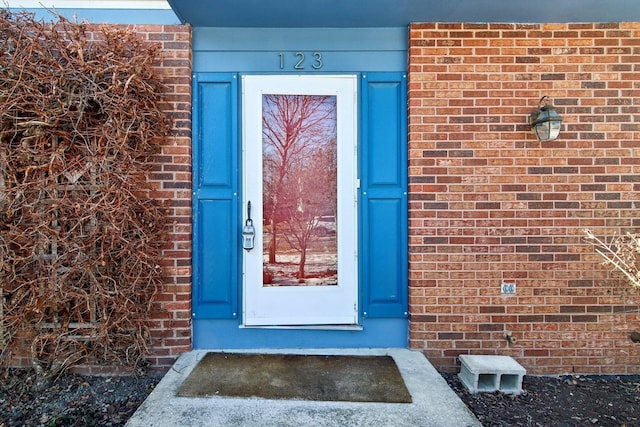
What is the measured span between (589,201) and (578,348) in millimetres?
1218

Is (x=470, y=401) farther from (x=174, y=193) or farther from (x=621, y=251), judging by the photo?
(x=174, y=193)

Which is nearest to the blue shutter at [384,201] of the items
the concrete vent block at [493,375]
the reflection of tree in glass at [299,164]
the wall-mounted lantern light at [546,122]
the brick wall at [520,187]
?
the brick wall at [520,187]

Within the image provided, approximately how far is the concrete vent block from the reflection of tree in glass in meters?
1.50

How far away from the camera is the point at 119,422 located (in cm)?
233

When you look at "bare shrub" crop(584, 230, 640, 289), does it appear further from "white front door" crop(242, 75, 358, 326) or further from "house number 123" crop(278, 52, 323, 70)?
"house number 123" crop(278, 52, 323, 70)

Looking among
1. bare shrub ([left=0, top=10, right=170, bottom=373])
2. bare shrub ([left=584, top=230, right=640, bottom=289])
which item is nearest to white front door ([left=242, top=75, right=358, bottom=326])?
bare shrub ([left=0, top=10, right=170, bottom=373])

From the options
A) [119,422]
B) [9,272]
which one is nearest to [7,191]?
[9,272]

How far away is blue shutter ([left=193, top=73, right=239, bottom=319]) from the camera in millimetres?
2957

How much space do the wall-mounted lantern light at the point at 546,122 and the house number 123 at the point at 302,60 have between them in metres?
1.81

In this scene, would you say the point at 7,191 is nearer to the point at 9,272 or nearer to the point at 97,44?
the point at 9,272

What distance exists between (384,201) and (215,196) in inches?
55.5

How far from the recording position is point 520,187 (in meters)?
2.95

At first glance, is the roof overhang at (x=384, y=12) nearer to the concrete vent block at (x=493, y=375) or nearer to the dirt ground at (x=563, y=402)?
the concrete vent block at (x=493, y=375)

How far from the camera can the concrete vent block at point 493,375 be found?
264 centimetres
